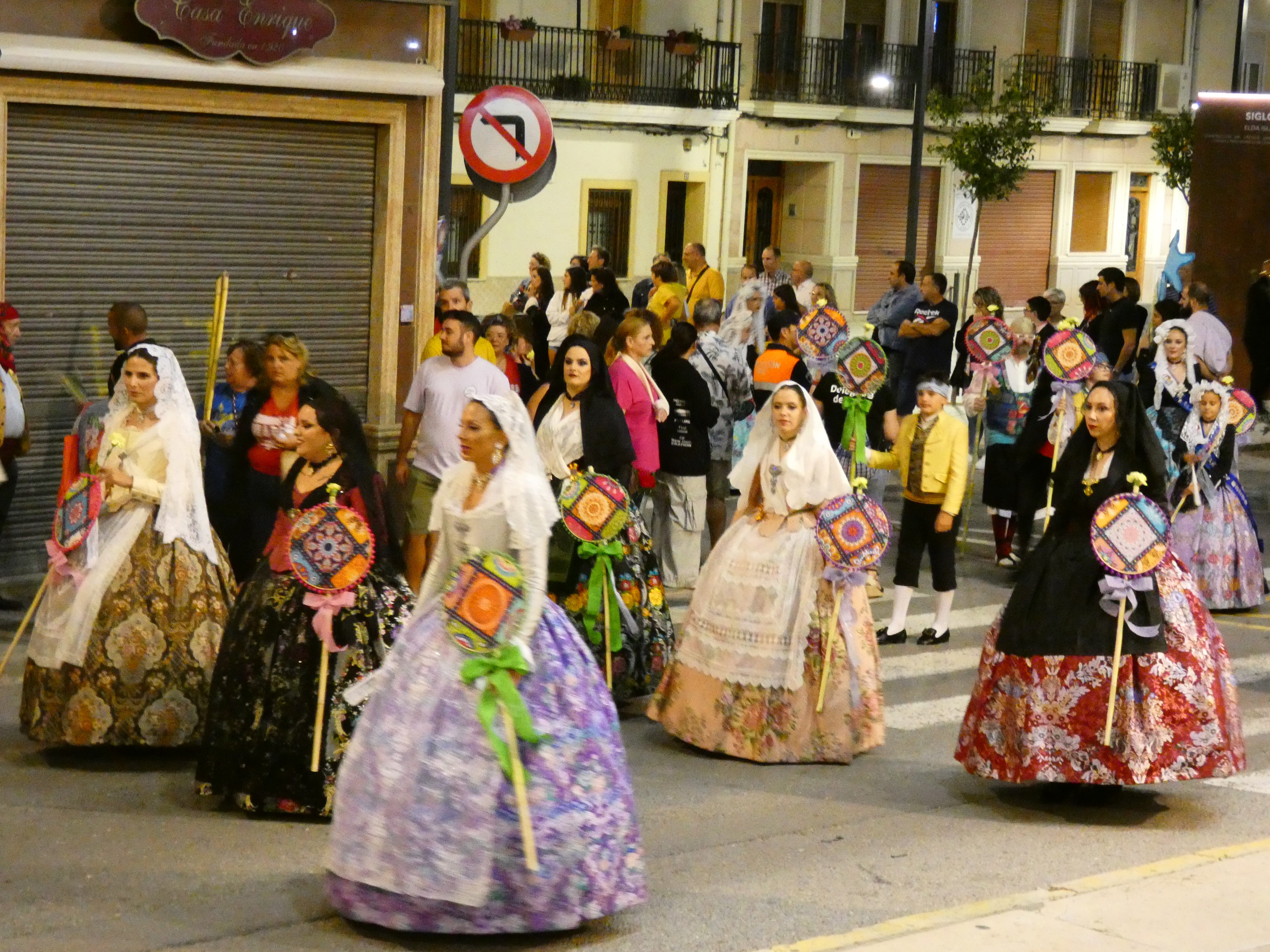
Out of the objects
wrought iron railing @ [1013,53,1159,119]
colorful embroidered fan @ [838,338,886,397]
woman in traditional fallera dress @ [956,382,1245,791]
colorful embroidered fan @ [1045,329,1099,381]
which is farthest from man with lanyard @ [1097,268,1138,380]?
wrought iron railing @ [1013,53,1159,119]

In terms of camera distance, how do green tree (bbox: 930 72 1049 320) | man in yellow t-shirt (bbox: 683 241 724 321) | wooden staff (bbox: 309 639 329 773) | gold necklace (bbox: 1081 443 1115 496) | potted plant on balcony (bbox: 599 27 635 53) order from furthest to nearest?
green tree (bbox: 930 72 1049 320) < potted plant on balcony (bbox: 599 27 635 53) < man in yellow t-shirt (bbox: 683 241 724 321) < gold necklace (bbox: 1081 443 1115 496) < wooden staff (bbox: 309 639 329 773)

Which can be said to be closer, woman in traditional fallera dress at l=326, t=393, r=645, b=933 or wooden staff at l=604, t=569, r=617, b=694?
woman in traditional fallera dress at l=326, t=393, r=645, b=933

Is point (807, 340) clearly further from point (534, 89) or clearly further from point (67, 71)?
point (534, 89)

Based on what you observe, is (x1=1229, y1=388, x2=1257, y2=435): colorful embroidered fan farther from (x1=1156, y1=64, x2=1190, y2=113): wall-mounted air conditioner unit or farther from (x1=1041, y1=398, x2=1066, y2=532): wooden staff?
(x1=1156, y1=64, x2=1190, y2=113): wall-mounted air conditioner unit

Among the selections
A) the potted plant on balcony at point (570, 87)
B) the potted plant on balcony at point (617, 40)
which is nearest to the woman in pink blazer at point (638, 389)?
the potted plant on balcony at point (570, 87)

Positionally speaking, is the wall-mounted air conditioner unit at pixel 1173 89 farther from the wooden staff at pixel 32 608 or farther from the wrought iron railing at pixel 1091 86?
the wooden staff at pixel 32 608

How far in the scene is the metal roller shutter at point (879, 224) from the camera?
1449 inches

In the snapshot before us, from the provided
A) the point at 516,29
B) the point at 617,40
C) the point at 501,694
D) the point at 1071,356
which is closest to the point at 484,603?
the point at 501,694

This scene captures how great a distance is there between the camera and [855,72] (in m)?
35.8

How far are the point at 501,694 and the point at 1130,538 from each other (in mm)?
2936

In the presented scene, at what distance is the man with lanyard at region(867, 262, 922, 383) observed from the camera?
59.4ft

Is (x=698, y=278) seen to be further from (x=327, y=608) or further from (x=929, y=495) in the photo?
(x=327, y=608)

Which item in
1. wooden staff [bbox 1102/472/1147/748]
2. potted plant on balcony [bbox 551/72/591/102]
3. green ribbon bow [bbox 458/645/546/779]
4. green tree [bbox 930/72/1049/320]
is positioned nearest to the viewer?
green ribbon bow [bbox 458/645/546/779]

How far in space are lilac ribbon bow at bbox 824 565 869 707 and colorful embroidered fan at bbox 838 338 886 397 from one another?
11.8 ft
